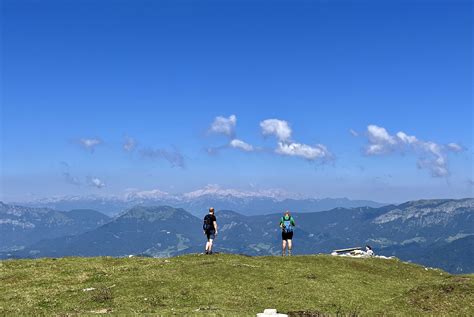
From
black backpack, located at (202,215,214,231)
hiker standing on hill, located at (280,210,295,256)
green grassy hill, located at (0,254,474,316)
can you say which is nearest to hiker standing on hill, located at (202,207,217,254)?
black backpack, located at (202,215,214,231)

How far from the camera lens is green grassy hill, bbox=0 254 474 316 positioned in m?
26.0

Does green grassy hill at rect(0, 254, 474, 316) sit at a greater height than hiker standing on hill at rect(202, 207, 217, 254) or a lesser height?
lesser

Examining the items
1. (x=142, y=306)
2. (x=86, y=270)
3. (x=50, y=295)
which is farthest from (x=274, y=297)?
(x=86, y=270)

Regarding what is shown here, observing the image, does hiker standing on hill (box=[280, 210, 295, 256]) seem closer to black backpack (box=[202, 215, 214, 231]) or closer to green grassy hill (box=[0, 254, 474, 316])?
green grassy hill (box=[0, 254, 474, 316])

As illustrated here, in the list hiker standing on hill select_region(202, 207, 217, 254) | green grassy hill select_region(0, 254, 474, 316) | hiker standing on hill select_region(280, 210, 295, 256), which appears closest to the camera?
green grassy hill select_region(0, 254, 474, 316)

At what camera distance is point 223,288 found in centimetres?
3002

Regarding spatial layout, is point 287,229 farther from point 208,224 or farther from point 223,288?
point 223,288

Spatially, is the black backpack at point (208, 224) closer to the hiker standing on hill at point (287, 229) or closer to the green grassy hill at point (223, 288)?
the green grassy hill at point (223, 288)

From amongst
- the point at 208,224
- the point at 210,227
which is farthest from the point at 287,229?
the point at 208,224

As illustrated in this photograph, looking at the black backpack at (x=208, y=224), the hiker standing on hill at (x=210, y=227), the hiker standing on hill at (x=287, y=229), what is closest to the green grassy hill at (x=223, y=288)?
the hiker standing on hill at (x=210, y=227)

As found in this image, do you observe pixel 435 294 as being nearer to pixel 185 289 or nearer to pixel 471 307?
pixel 471 307

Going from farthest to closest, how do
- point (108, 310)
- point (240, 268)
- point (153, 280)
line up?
point (240, 268) < point (153, 280) < point (108, 310)

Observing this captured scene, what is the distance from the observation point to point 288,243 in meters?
46.3

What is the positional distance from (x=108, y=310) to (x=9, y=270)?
17.7 meters
